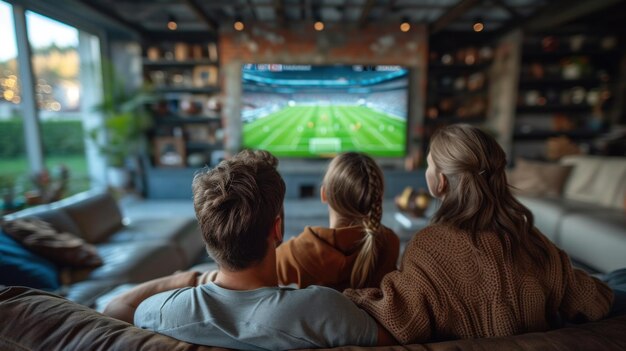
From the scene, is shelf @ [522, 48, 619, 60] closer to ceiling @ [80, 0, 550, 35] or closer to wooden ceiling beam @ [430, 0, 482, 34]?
ceiling @ [80, 0, 550, 35]

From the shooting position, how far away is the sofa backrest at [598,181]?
298cm

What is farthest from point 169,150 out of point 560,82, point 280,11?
point 560,82

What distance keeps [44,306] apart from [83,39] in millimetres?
5062

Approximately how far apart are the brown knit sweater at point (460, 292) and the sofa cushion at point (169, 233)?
1.82m

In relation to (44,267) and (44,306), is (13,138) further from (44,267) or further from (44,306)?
(44,306)

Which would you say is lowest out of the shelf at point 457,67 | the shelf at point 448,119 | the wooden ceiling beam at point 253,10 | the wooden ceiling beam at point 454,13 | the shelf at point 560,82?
the shelf at point 448,119

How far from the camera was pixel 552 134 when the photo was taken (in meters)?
5.26

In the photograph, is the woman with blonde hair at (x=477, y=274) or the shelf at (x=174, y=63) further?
the shelf at (x=174, y=63)

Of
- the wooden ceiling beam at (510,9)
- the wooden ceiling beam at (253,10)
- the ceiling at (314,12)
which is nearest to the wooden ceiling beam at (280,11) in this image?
the ceiling at (314,12)

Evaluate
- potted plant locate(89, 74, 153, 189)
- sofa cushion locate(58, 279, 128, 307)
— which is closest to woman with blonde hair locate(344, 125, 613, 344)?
sofa cushion locate(58, 279, 128, 307)

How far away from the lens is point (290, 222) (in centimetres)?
371

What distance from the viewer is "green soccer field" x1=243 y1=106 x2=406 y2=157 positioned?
5023mm

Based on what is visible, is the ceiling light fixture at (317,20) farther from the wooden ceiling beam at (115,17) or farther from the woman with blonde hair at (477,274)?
the woman with blonde hair at (477,274)

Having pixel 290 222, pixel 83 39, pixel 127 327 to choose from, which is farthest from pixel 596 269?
pixel 83 39
